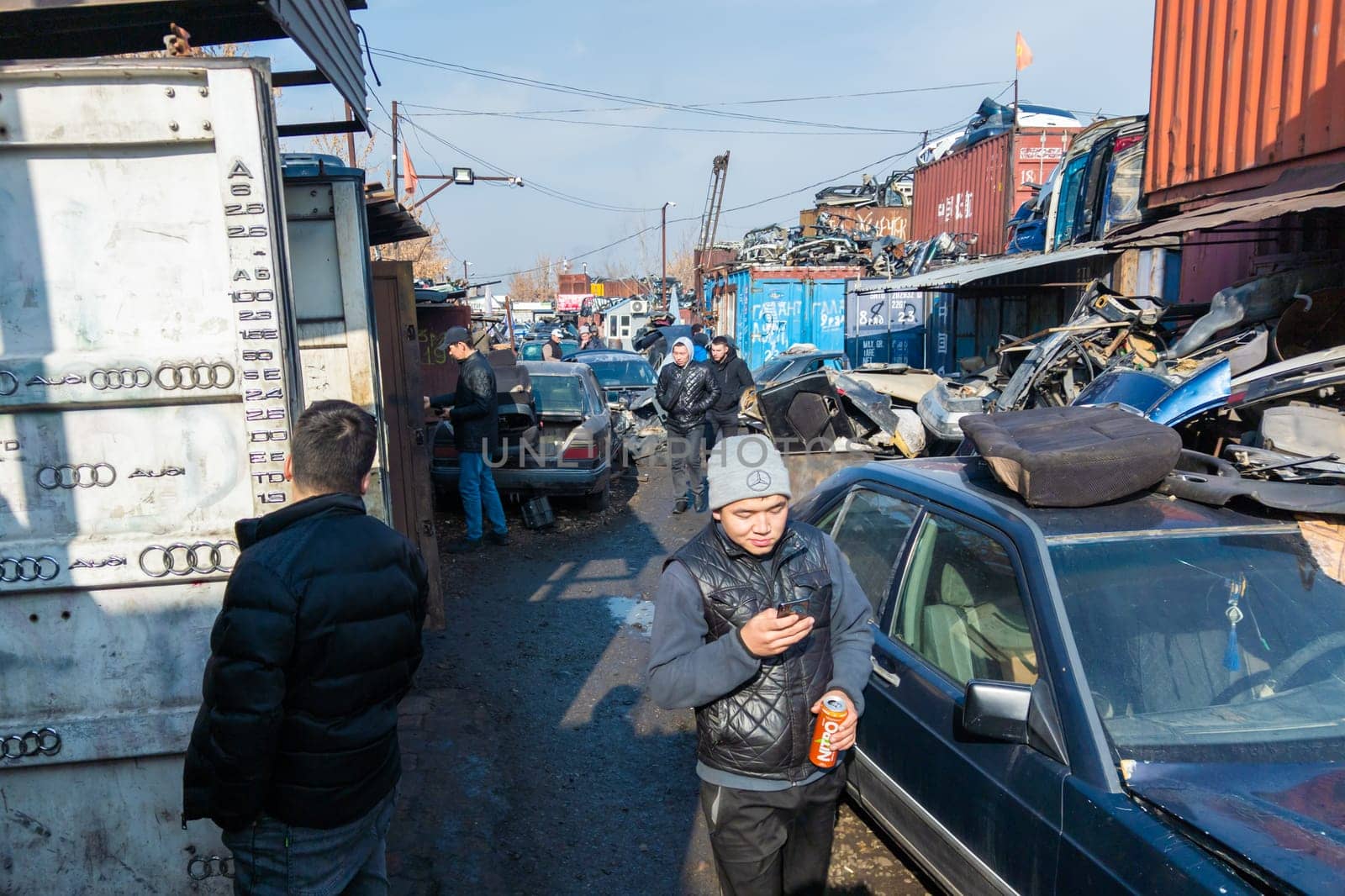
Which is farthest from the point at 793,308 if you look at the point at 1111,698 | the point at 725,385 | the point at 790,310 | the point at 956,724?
the point at 1111,698

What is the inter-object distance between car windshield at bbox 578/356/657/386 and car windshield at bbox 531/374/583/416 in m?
4.69

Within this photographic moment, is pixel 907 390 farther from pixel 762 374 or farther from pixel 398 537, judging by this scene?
pixel 398 537

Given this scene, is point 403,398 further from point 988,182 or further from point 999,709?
point 988,182

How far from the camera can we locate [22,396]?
253cm

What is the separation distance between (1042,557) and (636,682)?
3.22 metres

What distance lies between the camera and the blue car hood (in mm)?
1868

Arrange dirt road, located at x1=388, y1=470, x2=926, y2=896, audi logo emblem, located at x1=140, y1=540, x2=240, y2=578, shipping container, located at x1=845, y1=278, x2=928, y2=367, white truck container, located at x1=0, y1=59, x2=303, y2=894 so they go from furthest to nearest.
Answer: shipping container, located at x1=845, y1=278, x2=928, y2=367
dirt road, located at x1=388, y1=470, x2=926, y2=896
audi logo emblem, located at x1=140, y1=540, x2=240, y2=578
white truck container, located at x1=0, y1=59, x2=303, y2=894

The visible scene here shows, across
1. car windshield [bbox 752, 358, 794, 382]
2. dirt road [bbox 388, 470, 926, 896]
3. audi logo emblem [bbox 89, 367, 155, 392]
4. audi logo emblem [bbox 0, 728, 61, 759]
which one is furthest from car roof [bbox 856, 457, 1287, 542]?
car windshield [bbox 752, 358, 794, 382]

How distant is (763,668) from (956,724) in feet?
2.78

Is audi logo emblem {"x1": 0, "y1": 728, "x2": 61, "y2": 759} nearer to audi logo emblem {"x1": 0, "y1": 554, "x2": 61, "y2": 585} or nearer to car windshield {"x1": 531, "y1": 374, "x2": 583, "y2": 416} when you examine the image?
audi logo emblem {"x1": 0, "y1": 554, "x2": 61, "y2": 585}

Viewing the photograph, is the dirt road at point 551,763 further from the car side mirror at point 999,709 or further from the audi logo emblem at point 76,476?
the audi logo emblem at point 76,476

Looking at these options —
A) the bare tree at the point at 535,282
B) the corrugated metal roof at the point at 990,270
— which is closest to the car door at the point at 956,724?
the corrugated metal roof at the point at 990,270

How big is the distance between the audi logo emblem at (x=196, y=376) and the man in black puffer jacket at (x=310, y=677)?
595mm

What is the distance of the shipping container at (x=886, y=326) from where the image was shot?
65.8ft
